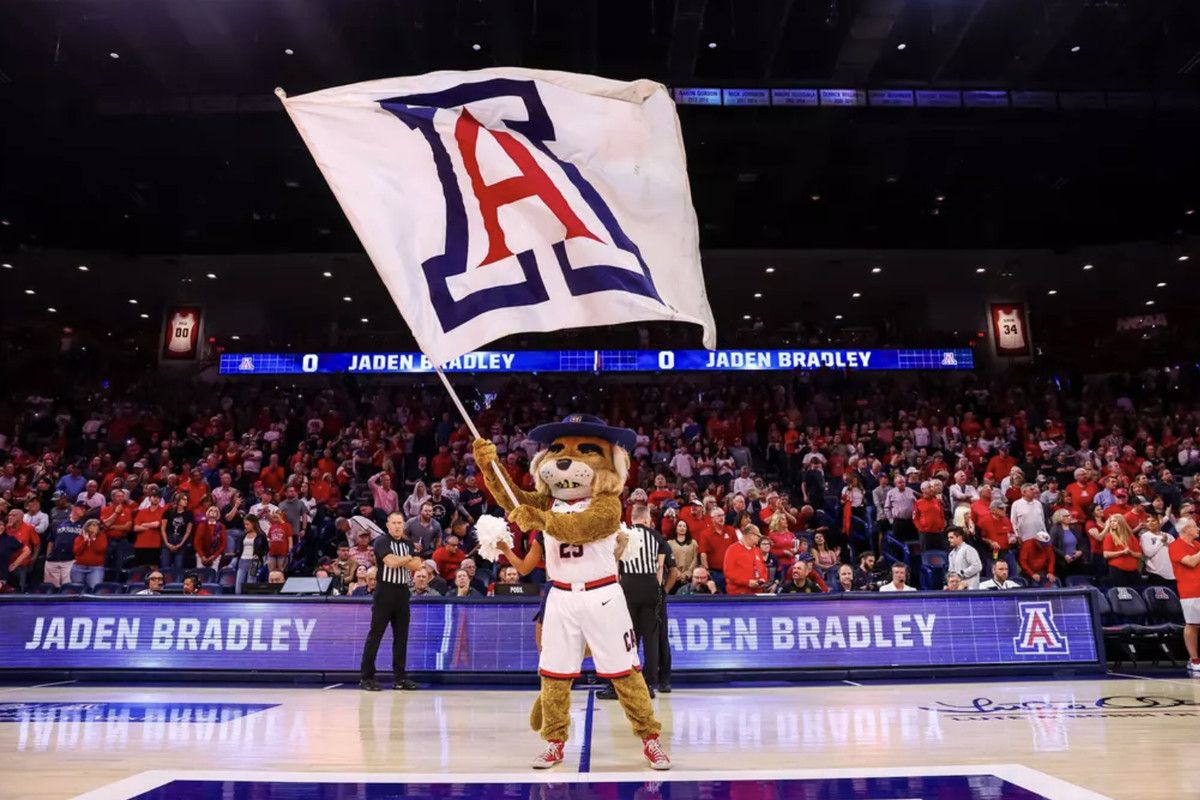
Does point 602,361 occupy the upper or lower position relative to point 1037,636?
upper

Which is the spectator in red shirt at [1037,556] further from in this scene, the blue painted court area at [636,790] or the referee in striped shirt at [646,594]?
the blue painted court area at [636,790]

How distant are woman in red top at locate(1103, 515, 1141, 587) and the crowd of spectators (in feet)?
0.12

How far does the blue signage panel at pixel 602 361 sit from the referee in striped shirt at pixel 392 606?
15.4 m

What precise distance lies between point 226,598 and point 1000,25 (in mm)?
16507

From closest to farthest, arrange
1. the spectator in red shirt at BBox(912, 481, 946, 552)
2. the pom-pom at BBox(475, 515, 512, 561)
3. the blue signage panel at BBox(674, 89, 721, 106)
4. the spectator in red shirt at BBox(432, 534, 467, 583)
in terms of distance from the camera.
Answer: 1. the pom-pom at BBox(475, 515, 512, 561)
2. the spectator in red shirt at BBox(432, 534, 467, 583)
3. the spectator in red shirt at BBox(912, 481, 946, 552)
4. the blue signage panel at BBox(674, 89, 721, 106)

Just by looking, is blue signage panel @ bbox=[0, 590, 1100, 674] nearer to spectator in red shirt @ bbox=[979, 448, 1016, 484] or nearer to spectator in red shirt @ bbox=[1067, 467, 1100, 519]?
spectator in red shirt @ bbox=[1067, 467, 1100, 519]

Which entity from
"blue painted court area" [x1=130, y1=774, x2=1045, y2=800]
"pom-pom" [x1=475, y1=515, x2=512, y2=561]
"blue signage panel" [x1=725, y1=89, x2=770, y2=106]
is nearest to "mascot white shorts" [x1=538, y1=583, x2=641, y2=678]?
"pom-pom" [x1=475, y1=515, x2=512, y2=561]

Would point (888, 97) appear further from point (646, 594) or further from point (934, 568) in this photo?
point (646, 594)

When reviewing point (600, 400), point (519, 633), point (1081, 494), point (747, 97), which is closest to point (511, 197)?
point (519, 633)

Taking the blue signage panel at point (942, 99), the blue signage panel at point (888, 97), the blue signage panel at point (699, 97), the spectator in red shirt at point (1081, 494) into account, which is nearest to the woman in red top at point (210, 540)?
the blue signage panel at point (699, 97)

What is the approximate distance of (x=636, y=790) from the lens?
13.7 feet

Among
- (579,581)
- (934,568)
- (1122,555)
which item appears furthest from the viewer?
(934,568)

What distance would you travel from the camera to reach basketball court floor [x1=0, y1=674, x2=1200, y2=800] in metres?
4.21

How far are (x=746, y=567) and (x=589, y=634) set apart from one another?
6022 millimetres
